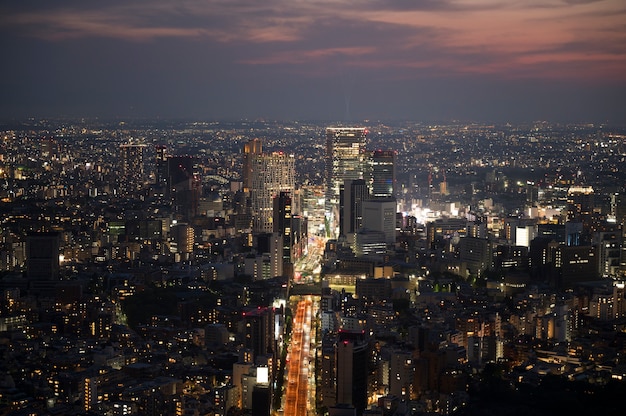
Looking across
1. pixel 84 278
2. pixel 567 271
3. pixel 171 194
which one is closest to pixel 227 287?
pixel 84 278

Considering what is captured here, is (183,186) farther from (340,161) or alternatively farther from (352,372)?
(352,372)

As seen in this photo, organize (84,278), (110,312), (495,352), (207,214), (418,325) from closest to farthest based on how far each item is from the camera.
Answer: (495,352)
(418,325)
(110,312)
(84,278)
(207,214)

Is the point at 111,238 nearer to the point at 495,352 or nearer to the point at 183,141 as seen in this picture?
the point at 183,141

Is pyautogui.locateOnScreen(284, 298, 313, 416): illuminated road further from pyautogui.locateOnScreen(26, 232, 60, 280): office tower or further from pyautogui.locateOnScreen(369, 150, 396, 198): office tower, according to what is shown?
pyautogui.locateOnScreen(369, 150, 396, 198): office tower

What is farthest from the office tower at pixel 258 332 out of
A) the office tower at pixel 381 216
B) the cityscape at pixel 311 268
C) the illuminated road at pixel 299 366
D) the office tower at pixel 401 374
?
the office tower at pixel 381 216

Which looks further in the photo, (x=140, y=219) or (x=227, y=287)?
(x=140, y=219)

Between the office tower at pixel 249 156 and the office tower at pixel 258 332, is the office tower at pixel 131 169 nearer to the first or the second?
the office tower at pixel 249 156
